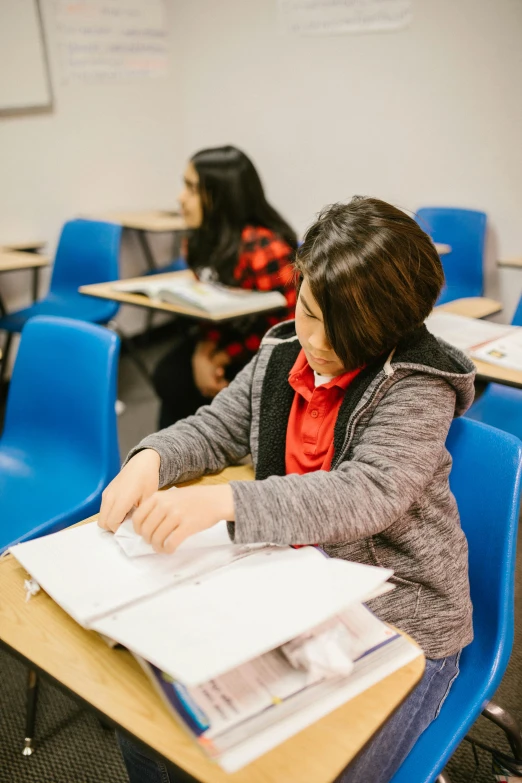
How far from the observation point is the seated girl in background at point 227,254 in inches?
84.0

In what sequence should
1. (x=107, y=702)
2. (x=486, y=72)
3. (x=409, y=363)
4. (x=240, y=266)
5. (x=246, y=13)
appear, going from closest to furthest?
(x=107, y=702)
(x=409, y=363)
(x=240, y=266)
(x=486, y=72)
(x=246, y=13)

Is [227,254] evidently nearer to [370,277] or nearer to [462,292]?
[370,277]

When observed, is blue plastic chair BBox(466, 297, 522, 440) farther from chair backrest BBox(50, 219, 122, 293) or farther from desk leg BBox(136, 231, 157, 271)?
desk leg BBox(136, 231, 157, 271)

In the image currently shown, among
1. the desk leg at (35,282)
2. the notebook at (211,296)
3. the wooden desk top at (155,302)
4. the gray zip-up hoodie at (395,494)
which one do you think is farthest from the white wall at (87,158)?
the gray zip-up hoodie at (395,494)

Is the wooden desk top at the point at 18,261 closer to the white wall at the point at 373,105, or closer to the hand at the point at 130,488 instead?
the white wall at the point at 373,105

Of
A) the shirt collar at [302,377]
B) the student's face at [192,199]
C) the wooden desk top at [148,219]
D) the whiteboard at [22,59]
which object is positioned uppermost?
the whiteboard at [22,59]

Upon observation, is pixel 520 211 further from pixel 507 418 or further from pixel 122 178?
pixel 122 178

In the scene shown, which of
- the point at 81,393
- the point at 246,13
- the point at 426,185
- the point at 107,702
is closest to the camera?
the point at 107,702

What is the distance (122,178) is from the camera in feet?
12.4

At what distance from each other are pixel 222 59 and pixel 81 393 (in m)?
3.19

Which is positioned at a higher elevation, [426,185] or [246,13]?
[246,13]

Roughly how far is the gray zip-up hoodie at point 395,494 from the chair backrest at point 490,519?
0.18 ft

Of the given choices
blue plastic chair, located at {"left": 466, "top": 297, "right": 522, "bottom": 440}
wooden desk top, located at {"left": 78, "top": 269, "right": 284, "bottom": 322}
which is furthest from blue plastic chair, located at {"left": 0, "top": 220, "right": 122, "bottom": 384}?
blue plastic chair, located at {"left": 466, "top": 297, "right": 522, "bottom": 440}

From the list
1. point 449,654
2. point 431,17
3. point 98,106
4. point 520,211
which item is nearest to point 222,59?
point 98,106
